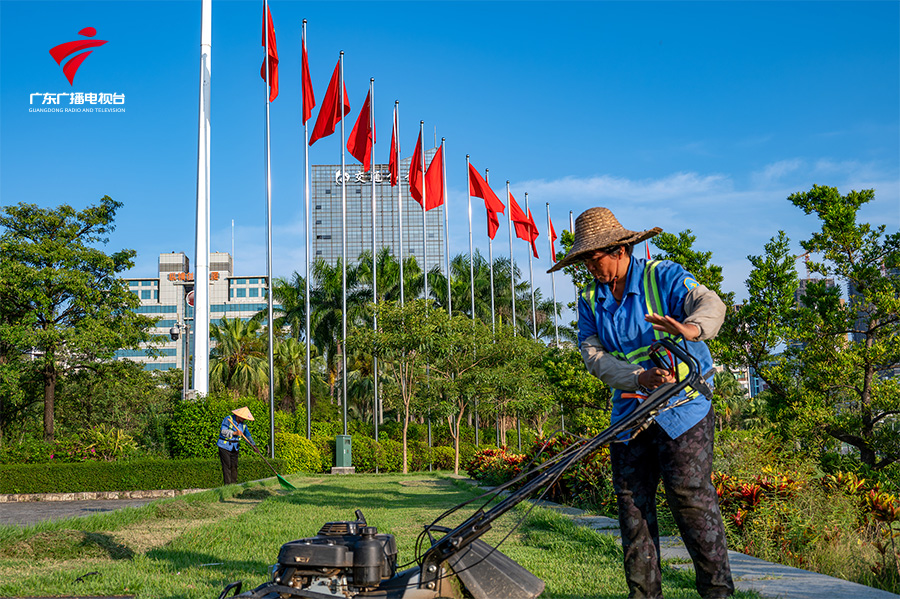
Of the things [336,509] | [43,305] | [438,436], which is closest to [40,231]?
[43,305]

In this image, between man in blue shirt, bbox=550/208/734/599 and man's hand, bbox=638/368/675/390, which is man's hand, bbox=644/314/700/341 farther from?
man's hand, bbox=638/368/675/390

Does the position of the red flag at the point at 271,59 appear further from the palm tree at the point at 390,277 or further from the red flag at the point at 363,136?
the palm tree at the point at 390,277

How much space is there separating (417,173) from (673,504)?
83.8 ft

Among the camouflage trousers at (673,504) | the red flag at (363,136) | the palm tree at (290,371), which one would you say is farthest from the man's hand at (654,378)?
the palm tree at (290,371)

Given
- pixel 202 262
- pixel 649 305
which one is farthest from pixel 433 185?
pixel 649 305

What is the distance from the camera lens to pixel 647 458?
3.36 meters

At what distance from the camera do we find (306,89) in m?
24.2

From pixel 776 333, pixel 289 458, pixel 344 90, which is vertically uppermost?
pixel 344 90

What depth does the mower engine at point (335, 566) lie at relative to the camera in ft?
9.45

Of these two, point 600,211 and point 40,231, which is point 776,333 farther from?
point 40,231

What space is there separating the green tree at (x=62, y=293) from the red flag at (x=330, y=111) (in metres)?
8.83

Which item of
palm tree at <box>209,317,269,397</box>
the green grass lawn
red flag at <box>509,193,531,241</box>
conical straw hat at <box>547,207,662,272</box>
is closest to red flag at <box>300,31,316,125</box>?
red flag at <box>509,193,531,241</box>

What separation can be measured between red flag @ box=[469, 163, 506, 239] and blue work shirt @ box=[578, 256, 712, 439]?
26.4 meters

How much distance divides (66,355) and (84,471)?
34.6 ft
